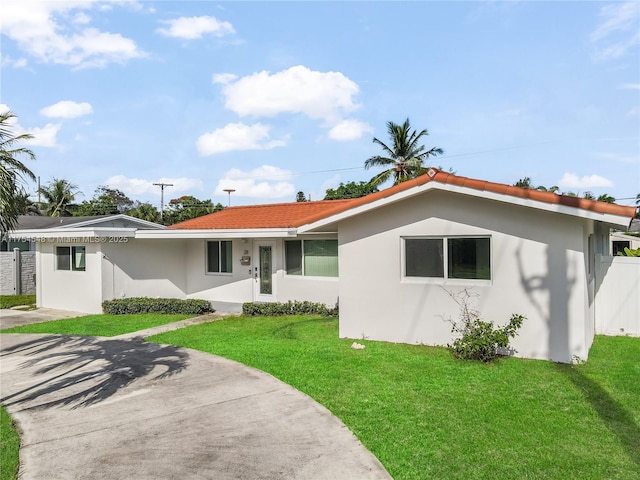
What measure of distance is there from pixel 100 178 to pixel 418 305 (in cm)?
6255

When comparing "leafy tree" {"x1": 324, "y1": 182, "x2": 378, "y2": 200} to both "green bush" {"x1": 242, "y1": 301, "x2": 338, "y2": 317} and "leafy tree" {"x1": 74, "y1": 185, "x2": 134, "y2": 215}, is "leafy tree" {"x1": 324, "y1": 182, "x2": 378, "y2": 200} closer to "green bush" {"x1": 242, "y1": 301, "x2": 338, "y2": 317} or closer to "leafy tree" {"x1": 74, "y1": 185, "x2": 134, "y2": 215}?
"leafy tree" {"x1": 74, "y1": 185, "x2": 134, "y2": 215}

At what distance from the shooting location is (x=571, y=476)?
4.02m

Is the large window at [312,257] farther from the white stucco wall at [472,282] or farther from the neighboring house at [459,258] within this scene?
the white stucco wall at [472,282]

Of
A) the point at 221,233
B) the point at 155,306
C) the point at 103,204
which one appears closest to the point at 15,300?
the point at 155,306

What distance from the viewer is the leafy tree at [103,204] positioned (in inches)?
1991

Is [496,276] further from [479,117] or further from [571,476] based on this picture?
[479,117]

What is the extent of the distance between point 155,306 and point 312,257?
539 centimetres

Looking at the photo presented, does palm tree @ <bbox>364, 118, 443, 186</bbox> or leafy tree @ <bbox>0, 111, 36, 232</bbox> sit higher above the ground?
palm tree @ <bbox>364, 118, 443, 186</bbox>

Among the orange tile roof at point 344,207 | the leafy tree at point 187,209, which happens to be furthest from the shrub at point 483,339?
the leafy tree at point 187,209

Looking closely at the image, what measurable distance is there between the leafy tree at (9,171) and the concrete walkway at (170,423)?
286 centimetres

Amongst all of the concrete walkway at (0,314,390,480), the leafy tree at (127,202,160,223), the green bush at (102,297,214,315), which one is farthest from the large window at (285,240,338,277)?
the leafy tree at (127,202,160,223)

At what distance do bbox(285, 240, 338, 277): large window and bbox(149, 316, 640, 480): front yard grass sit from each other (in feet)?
13.2

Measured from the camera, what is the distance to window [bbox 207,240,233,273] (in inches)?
615

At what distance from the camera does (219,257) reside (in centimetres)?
1580
